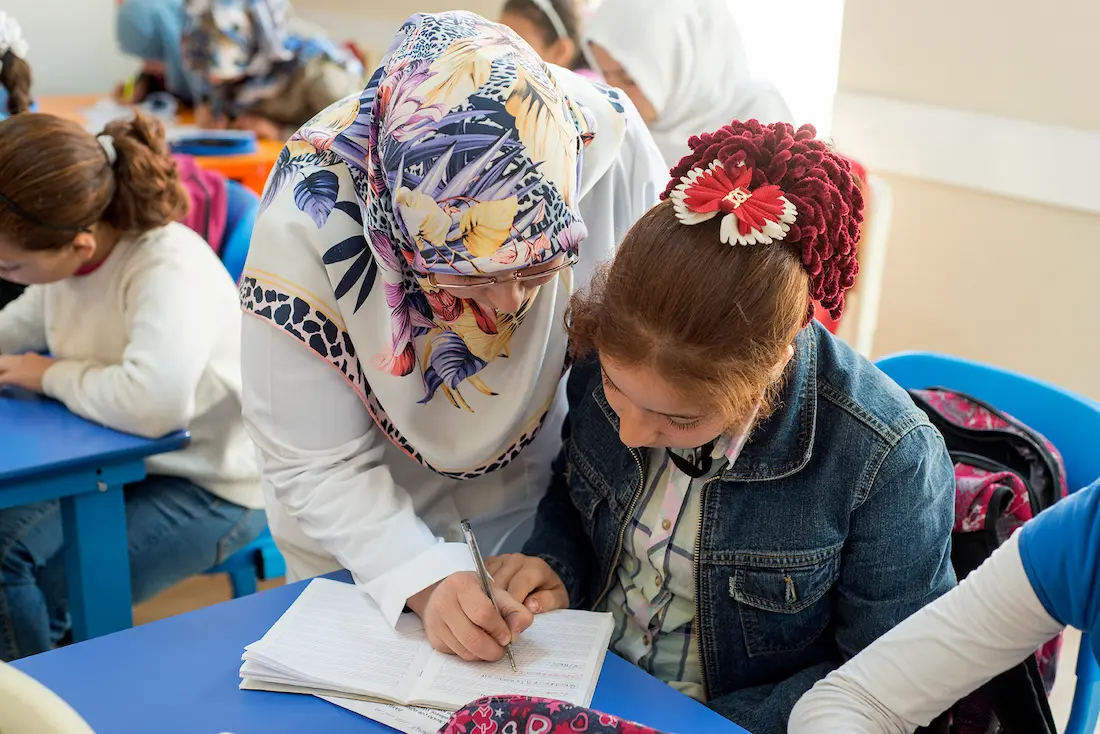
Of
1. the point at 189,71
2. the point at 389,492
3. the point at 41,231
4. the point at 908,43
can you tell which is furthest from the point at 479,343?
the point at 189,71

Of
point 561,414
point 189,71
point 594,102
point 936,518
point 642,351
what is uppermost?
point 594,102

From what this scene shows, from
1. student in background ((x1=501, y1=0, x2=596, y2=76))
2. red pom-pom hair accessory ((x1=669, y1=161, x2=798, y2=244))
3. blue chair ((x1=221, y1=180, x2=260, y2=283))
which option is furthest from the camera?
student in background ((x1=501, y1=0, x2=596, y2=76))

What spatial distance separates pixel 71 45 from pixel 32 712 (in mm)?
5064

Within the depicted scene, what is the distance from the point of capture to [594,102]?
1.28 m

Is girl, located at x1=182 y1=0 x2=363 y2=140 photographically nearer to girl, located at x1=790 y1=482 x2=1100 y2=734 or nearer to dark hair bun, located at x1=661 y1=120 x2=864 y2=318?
dark hair bun, located at x1=661 y1=120 x2=864 y2=318

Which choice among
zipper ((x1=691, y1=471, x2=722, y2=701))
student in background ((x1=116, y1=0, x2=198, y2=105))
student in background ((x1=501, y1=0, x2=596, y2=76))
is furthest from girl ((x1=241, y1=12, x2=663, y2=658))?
student in background ((x1=116, y1=0, x2=198, y2=105))

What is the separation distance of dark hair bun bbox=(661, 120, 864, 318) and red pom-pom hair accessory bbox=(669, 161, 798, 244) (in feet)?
0.04

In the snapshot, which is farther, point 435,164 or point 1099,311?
point 1099,311

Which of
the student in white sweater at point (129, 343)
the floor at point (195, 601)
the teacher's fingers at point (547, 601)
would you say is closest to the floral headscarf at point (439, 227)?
the teacher's fingers at point (547, 601)

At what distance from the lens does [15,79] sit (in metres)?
2.29

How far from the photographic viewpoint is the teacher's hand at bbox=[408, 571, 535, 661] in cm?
106

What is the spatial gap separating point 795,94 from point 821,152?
8.16 feet

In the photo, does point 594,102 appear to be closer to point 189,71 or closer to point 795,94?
point 795,94

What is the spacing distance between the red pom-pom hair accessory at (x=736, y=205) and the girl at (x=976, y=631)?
0.36 meters
